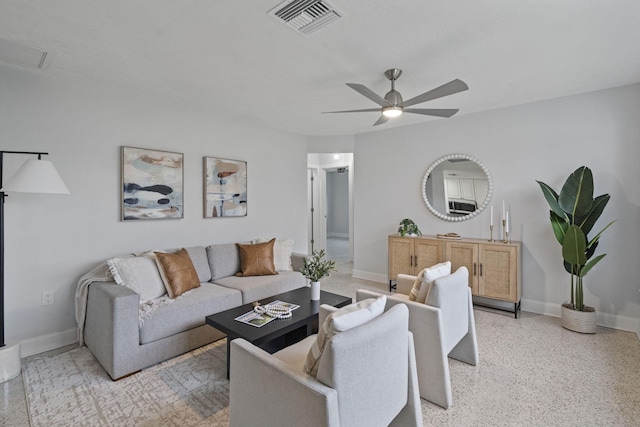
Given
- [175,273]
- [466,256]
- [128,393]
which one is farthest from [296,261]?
[128,393]

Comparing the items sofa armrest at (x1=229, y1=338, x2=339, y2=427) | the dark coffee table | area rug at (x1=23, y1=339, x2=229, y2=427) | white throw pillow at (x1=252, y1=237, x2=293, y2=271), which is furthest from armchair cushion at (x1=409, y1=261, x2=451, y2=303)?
white throw pillow at (x1=252, y1=237, x2=293, y2=271)

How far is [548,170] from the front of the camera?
364 cm

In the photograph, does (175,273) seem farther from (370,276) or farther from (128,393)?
(370,276)

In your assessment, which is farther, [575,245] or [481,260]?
[481,260]

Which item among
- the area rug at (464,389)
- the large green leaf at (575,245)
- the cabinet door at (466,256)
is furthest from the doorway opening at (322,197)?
the area rug at (464,389)

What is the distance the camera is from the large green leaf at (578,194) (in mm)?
3092

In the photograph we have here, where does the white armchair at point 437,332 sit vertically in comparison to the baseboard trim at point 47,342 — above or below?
above

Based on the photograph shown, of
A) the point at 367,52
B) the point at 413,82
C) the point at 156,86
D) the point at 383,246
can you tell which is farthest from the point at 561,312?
the point at 156,86

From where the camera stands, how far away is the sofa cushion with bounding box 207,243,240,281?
3580 millimetres

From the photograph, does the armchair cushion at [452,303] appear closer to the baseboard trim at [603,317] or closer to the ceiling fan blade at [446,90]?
the ceiling fan blade at [446,90]

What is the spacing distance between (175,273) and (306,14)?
2.50 m

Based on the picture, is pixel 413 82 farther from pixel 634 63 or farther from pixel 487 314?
pixel 487 314

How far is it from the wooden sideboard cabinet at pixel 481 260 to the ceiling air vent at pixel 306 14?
307cm

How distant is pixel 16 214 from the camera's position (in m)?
2.66
